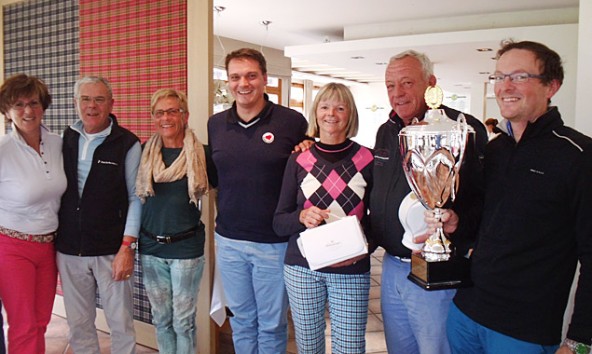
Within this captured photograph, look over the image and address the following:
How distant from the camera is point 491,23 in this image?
640cm

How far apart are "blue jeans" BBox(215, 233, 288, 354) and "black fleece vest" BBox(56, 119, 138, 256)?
0.49 meters

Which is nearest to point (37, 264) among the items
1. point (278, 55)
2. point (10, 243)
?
point (10, 243)

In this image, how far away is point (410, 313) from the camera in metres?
1.64

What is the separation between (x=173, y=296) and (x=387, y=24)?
19.7 ft

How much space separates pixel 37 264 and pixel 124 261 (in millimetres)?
360

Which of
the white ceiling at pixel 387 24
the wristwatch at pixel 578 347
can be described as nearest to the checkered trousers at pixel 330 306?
the wristwatch at pixel 578 347

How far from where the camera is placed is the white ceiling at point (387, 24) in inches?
234

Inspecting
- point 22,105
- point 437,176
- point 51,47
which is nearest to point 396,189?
point 437,176

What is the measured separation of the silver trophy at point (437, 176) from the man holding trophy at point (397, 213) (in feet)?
0.30

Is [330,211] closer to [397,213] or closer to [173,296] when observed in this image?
[397,213]

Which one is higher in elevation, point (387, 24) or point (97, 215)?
point (387, 24)

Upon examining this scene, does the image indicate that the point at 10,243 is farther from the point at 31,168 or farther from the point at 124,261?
the point at 124,261

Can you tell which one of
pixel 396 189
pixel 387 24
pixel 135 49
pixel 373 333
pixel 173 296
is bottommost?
pixel 373 333

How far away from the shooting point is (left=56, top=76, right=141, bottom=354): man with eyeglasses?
207cm
